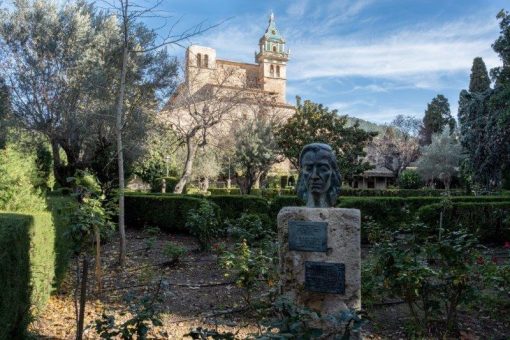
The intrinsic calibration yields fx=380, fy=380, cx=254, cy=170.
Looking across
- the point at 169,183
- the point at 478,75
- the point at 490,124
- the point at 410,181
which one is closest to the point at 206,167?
the point at 169,183

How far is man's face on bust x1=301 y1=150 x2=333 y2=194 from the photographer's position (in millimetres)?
3777

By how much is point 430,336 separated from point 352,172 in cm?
2140

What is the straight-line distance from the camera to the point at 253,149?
24.5 m

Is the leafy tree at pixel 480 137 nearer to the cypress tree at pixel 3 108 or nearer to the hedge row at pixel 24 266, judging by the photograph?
the hedge row at pixel 24 266

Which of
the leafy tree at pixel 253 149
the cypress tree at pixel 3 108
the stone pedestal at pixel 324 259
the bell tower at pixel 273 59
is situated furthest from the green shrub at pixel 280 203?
the bell tower at pixel 273 59

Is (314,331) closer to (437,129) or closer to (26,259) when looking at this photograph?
(26,259)

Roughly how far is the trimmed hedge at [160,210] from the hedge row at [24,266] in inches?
259

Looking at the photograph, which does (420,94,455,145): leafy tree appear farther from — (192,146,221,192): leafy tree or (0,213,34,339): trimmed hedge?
(0,213,34,339): trimmed hedge

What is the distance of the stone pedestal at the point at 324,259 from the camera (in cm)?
349

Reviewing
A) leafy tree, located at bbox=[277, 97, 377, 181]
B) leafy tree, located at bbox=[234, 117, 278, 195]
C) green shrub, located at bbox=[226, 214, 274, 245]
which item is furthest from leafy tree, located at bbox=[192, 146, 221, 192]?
green shrub, located at bbox=[226, 214, 274, 245]

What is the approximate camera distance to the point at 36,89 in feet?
39.8

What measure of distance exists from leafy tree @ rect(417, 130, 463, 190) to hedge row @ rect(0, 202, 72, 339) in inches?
1365

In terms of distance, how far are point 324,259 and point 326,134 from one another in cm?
2223

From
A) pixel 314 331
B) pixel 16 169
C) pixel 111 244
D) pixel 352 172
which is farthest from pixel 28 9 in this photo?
pixel 352 172
